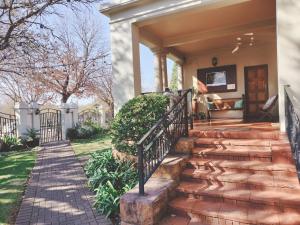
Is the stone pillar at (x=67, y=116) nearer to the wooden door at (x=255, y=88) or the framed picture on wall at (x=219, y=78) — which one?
the framed picture on wall at (x=219, y=78)

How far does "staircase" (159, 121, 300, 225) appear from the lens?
3.19 metres

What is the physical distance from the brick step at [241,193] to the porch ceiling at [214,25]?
3.94 meters

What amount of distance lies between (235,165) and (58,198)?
3.14 m

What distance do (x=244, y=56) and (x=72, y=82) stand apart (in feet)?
43.8

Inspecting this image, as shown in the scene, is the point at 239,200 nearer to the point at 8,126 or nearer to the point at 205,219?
the point at 205,219

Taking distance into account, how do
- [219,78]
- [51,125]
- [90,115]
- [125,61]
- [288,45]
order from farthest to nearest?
[90,115], [51,125], [219,78], [125,61], [288,45]

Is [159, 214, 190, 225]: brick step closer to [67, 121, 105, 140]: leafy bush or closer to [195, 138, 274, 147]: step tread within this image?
[195, 138, 274, 147]: step tread

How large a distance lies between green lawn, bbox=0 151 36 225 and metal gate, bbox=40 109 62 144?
3054mm

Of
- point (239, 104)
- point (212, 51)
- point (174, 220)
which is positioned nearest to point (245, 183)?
point (174, 220)

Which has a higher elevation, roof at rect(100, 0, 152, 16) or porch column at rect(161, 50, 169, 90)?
roof at rect(100, 0, 152, 16)

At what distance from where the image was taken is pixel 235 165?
406 cm

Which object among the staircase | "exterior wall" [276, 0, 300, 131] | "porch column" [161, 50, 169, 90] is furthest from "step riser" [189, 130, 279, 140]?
"porch column" [161, 50, 169, 90]

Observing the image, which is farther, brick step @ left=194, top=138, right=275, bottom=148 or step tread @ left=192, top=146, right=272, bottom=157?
brick step @ left=194, top=138, right=275, bottom=148

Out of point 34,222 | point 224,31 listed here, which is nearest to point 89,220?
point 34,222
